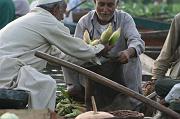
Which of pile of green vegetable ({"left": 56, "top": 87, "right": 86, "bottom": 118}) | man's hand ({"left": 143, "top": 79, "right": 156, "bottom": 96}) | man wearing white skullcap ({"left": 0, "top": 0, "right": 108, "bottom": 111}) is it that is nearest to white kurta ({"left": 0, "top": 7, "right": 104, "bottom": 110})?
man wearing white skullcap ({"left": 0, "top": 0, "right": 108, "bottom": 111})

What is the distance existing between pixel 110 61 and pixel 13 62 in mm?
1042

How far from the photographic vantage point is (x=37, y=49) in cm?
655

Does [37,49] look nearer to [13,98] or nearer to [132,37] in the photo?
[13,98]

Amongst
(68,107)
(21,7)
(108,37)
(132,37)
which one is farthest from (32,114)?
(21,7)

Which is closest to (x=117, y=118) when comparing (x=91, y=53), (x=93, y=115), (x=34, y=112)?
(x=93, y=115)

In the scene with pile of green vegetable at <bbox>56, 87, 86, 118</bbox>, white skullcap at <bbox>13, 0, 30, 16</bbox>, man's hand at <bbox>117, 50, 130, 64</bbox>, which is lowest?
pile of green vegetable at <bbox>56, 87, 86, 118</bbox>

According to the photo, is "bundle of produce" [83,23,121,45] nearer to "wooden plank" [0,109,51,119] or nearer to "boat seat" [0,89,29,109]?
"boat seat" [0,89,29,109]

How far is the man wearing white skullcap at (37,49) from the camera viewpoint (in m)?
6.31

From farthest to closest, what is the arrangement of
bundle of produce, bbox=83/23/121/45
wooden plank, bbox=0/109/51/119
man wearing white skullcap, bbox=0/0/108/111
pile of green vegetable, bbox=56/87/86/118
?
bundle of produce, bbox=83/23/121/45, pile of green vegetable, bbox=56/87/86/118, man wearing white skullcap, bbox=0/0/108/111, wooden plank, bbox=0/109/51/119

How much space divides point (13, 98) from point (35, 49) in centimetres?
81

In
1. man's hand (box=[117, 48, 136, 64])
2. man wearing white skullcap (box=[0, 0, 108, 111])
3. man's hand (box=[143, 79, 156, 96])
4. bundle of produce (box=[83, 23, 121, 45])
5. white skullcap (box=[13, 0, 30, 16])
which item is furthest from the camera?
white skullcap (box=[13, 0, 30, 16])

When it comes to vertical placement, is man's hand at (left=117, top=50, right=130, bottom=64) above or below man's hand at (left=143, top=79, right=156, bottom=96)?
above

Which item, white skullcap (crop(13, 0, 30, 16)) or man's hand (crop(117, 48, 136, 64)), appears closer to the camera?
man's hand (crop(117, 48, 136, 64))

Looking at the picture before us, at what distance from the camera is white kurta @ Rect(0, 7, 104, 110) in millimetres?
6312
